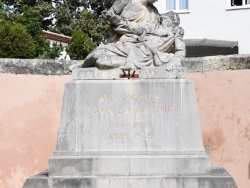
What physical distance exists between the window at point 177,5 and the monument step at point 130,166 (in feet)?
39.7

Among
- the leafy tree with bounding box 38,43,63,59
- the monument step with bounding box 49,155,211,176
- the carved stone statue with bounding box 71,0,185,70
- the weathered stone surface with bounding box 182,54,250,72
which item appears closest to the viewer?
the monument step with bounding box 49,155,211,176

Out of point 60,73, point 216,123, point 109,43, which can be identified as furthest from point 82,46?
point 109,43

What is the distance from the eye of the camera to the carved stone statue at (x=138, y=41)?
761 cm

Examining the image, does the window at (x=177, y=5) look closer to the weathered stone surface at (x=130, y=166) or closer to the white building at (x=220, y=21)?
the white building at (x=220, y=21)

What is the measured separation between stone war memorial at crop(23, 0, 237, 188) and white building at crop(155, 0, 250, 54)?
1052 cm

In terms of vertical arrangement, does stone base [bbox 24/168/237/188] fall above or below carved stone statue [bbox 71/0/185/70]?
below

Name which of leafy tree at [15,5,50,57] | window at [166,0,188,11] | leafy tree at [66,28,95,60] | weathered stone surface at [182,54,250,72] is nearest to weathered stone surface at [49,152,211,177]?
weathered stone surface at [182,54,250,72]

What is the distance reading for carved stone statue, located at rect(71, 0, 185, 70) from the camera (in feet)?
25.0

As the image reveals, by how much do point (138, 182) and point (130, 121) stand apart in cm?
80

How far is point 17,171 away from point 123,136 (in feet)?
10.8

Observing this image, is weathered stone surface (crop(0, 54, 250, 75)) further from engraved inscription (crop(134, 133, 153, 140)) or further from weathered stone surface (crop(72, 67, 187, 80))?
engraved inscription (crop(134, 133, 153, 140))

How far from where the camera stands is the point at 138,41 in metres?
7.76

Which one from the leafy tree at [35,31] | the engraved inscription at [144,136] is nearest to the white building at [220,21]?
the leafy tree at [35,31]

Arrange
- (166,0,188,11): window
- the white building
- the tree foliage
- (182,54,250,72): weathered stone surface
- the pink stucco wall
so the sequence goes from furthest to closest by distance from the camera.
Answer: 1. the tree foliage
2. (166,0,188,11): window
3. the white building
4. (182,54,250,72): weathered stone surface
5. the pink stucco wall
